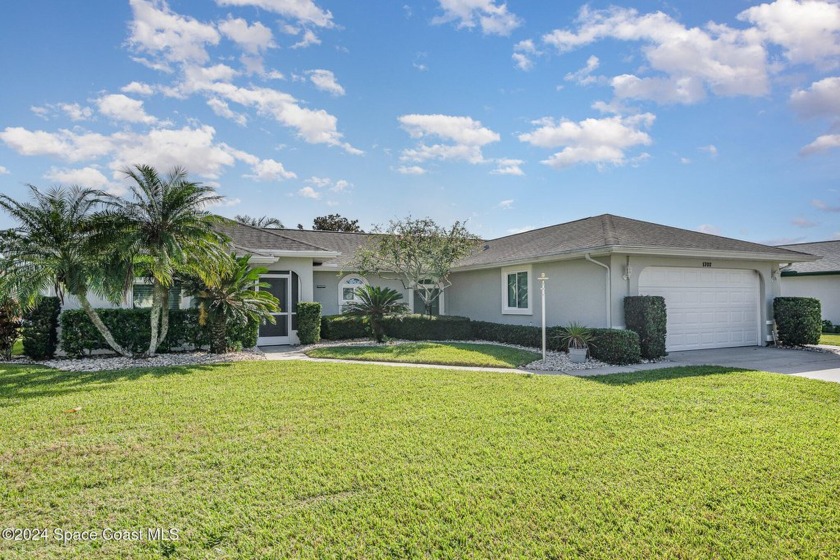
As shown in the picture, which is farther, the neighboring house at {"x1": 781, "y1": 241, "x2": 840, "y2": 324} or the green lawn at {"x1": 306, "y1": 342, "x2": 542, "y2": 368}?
the neighboring house at {"x1": 781, "y1": 241, "x2": 840, "y2": 324}

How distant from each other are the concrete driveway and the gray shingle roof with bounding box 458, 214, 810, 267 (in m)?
2.89

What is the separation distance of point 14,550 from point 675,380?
9.50 meters

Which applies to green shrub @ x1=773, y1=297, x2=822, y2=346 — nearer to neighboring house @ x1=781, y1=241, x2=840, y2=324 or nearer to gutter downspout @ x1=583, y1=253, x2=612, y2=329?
gutter downspout @ x1=583, y1=253, x2=612, y2=329

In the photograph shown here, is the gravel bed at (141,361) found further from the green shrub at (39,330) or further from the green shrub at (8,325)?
the green shrub at (8,325)

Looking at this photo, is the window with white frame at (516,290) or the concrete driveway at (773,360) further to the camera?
the window with white frame at (516,290)

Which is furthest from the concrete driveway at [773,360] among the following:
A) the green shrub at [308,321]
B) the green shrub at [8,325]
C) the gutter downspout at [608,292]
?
the green shrub at [8,325]

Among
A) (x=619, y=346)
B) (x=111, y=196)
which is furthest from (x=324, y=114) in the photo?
(x=619, y=346)

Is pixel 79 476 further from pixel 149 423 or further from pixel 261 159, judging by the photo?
pixel 261 159

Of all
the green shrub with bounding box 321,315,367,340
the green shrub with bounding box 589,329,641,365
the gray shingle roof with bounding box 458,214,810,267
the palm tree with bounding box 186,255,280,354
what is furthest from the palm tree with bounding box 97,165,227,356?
the green shrub with bounding box 589,329,641,365

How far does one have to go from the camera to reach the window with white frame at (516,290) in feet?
50.1

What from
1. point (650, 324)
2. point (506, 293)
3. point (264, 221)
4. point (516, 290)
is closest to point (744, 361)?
point (650, 324)

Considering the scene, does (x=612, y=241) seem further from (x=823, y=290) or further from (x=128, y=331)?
(x=823, y=290)

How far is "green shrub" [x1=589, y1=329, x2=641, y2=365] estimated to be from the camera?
34.9 ft

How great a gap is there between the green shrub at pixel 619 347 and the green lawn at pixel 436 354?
163 centimetres
